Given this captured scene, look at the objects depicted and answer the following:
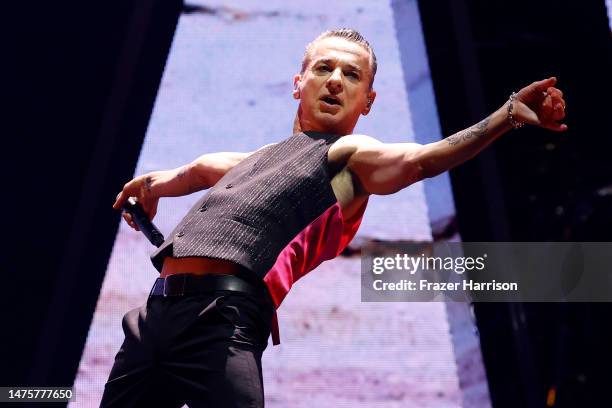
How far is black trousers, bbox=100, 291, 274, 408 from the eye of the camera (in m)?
1.65

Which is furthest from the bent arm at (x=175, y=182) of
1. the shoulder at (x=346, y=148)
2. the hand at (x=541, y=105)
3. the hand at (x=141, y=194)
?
the hand at (x=541, y=105)

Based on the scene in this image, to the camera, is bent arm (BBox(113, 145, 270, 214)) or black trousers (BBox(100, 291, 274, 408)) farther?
bent arm (BBox(113, 145, 270, 214))

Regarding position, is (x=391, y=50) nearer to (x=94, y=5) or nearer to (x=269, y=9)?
(x=269, y=9)

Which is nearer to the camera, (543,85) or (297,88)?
(543,85)

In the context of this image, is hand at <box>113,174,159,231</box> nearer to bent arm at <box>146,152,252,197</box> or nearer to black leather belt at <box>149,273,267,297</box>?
bent arm at <box>146,152,252,197</box>

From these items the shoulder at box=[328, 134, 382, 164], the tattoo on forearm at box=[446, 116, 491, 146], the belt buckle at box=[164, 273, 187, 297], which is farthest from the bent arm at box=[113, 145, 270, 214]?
the tattoo on forearm at box=[446, 116, 491, 146]

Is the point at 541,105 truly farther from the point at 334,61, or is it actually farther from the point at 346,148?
the point at 334,61

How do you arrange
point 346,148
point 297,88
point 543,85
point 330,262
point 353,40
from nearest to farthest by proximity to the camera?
point 543,85
point 346,148
point 353,40
point 297,88
point 330,262

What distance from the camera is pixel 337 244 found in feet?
6.51

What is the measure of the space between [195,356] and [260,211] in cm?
Answer: 36

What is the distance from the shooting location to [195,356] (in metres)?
1.69

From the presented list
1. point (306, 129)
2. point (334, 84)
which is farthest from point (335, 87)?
point (306, 129)

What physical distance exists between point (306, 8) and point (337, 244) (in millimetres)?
2127

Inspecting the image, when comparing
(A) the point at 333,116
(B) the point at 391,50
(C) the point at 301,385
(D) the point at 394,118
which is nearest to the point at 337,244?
(A) the point at 333,116
